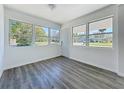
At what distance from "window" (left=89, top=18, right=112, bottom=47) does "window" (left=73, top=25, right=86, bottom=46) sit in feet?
1.86

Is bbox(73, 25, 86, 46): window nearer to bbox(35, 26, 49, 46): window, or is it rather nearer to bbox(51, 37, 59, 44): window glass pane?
bbox(51, 37, 59, 44): window glass pane

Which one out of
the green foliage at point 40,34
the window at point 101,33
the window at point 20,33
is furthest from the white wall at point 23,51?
the window at point 101,33

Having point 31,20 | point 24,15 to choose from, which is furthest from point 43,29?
point 24,15

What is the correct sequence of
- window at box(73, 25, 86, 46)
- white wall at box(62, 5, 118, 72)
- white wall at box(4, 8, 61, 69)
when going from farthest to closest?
window at box(73, 25, 86, 46), white wall at box(4, 8, 61, 69), white wall at box(62, 5, 118, 72)

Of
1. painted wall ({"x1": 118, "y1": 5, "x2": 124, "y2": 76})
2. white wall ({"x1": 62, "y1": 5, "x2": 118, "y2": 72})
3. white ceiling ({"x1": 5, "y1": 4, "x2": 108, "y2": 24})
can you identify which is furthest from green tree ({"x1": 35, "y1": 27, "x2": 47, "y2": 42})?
painted wall ({"x1": 118, "y1": 5, "x2": 124, "y2": 76})

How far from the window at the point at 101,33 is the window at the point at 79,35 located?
566 millimetres

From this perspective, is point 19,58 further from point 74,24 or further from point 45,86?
point 74,24

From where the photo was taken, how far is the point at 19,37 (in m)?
4.78

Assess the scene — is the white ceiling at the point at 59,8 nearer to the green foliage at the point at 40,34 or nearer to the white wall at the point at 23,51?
the white wall at the point at 23,51

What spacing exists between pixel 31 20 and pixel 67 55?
130 inches

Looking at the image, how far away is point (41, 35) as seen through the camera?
20.0 feet

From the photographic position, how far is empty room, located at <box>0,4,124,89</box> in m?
3.04

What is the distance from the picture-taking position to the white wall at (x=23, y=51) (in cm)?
410

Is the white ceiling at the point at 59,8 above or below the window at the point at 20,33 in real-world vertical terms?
above
